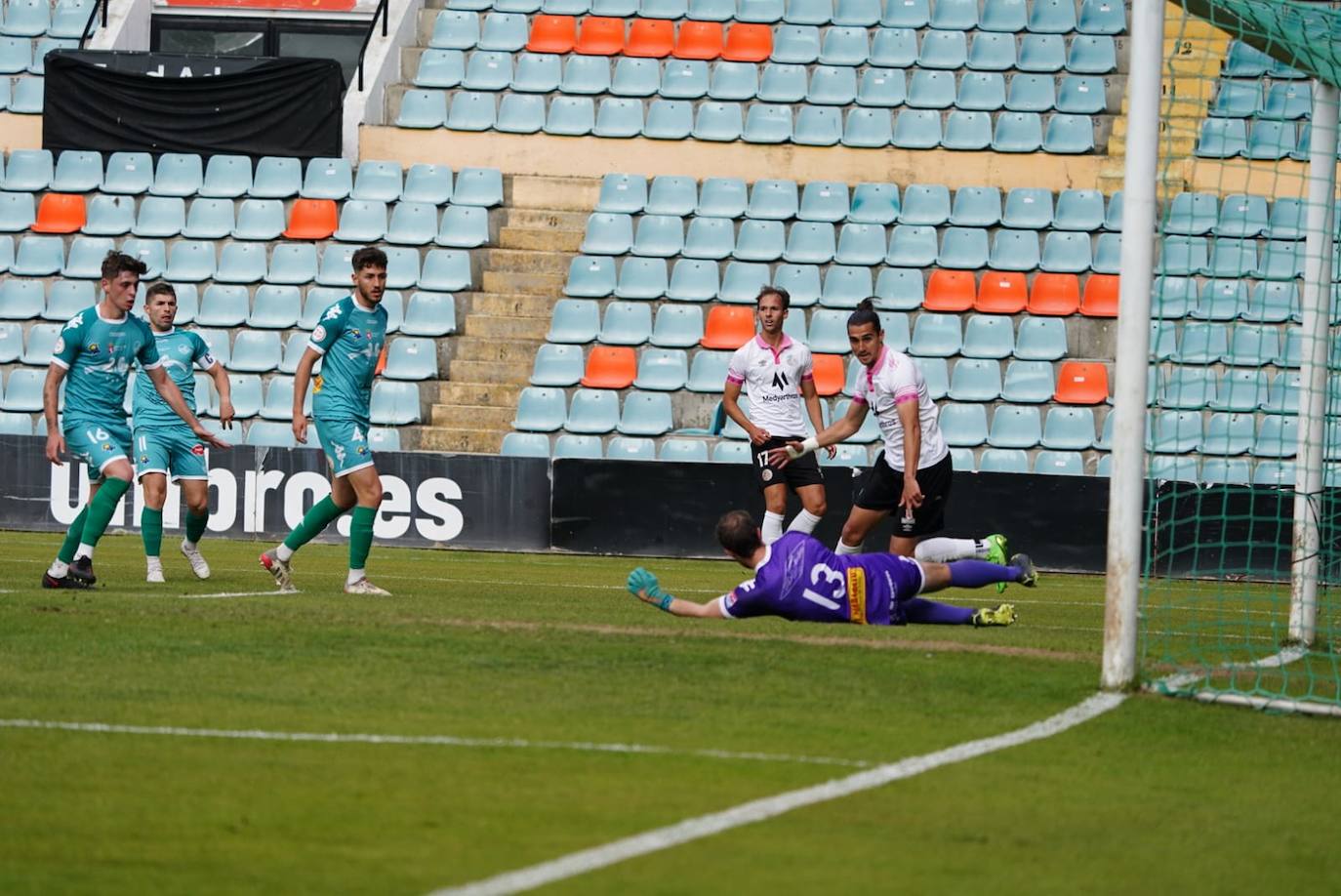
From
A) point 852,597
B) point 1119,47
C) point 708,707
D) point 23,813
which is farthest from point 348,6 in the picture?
point 23,813

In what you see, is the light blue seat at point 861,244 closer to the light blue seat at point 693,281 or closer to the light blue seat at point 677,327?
the light blue seat at point 693,281

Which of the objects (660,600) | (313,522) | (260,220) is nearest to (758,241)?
(260,220)

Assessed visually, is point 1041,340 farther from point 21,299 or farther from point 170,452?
point 21,299

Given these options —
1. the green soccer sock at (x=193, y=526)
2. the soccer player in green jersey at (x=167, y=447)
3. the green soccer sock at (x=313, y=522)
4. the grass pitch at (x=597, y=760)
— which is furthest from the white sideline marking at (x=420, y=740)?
the green soccer sock at (x=193, y=526)

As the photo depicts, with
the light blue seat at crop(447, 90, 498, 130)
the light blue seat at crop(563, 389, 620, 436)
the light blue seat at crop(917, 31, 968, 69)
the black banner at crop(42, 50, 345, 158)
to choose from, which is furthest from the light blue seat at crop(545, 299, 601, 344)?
the light blue seat at crop(917, 31, 968, 69)

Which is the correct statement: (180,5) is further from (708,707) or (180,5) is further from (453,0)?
(708,707)

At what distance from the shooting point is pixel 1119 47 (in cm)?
2444

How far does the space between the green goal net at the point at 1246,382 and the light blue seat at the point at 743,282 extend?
4.35 metres

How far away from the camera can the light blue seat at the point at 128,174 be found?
2377 cm

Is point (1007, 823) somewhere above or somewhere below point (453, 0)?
below

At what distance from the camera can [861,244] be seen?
879 inches

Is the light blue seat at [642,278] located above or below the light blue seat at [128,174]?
below

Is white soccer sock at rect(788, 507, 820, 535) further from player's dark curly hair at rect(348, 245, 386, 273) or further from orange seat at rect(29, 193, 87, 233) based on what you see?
orange seat at rect(29, 193, 87, 233)

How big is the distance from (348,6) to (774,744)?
23.0m
